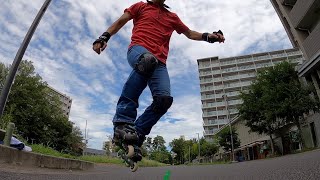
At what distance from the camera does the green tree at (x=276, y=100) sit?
26645 millimetres

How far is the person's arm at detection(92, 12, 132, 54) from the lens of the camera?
2707 millimetres

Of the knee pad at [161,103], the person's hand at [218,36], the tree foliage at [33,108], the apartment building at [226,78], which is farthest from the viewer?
the apartment building at [226,78]

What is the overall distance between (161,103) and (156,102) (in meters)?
0.05

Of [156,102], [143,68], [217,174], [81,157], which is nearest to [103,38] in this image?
[143,68]

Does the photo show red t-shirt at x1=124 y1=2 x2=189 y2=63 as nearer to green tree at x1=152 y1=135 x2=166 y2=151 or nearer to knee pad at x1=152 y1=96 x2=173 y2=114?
knee pad at x1=152 y1=96 x2=173 y2=114

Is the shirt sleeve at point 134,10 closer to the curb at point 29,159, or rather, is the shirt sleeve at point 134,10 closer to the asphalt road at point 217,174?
the asphalt road at point 217,174

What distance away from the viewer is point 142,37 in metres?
3.04

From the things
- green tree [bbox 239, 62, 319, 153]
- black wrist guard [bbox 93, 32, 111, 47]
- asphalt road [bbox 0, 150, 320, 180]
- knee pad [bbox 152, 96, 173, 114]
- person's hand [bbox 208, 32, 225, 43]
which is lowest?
asphalt road [bbox 0, 150, 320, 180]

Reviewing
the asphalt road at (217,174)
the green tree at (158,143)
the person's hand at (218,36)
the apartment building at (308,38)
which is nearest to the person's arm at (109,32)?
the person's hand at (218,36)

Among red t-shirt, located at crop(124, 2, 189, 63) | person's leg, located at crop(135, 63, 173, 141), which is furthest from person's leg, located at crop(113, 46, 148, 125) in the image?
red t-shirt, located at crop(124, 2, 189, 63)

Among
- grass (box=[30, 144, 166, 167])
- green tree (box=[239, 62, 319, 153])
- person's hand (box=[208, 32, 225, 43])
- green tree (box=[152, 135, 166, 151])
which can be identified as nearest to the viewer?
person's hand (box=[208, 32, 225, 43])

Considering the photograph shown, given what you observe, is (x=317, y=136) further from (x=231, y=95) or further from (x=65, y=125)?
(x=231, y=95)

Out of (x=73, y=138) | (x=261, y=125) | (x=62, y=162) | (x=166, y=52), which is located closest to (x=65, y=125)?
(x=73, y=138)

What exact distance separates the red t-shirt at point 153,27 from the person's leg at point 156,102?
24 cm
